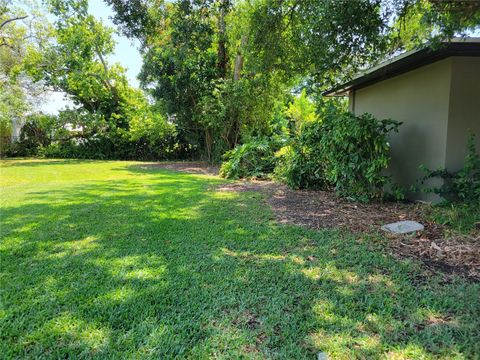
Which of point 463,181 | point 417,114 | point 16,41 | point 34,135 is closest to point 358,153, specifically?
point 417,114

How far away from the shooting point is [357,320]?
2.23 meters

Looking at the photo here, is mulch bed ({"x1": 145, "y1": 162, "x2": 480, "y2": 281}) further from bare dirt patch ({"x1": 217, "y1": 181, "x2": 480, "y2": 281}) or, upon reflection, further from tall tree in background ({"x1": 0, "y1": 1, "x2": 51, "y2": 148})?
tall tree in background ({"x1": 0, "y1": 1, "x2": 51, "y2": 148})

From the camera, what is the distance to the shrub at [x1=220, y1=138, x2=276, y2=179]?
398 inches

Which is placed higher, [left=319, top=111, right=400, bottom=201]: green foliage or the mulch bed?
[left=319, top=111, right=400, bottom=201]: green foliage

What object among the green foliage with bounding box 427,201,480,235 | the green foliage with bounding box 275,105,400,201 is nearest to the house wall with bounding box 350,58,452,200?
the green foliage with bounding box 275,105,400,201

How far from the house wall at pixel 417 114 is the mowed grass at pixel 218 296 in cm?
299

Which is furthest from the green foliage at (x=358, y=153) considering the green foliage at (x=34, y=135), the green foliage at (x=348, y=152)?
the green foliage at (x=34, y=135)

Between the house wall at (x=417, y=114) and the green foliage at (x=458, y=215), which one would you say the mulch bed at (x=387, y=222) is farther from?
the house wall at (x=417, y=114)

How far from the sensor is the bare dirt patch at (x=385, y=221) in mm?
3295

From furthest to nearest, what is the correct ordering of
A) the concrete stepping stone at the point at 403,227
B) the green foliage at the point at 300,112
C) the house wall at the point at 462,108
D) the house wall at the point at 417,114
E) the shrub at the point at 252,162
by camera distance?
1. the shrub at the point at 252,162
2. the green foliage at the point at 300,112
3. the house wall at the point at 417,114
4. the house wall at the point at 462,108
5. the concrete stepping stone at the point at 403,227

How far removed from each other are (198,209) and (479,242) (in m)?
4.03

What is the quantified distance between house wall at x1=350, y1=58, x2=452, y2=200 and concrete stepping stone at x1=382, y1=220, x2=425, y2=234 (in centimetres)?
182

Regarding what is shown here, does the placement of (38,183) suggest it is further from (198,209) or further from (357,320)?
(357,320)

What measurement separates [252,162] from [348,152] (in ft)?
15.3
